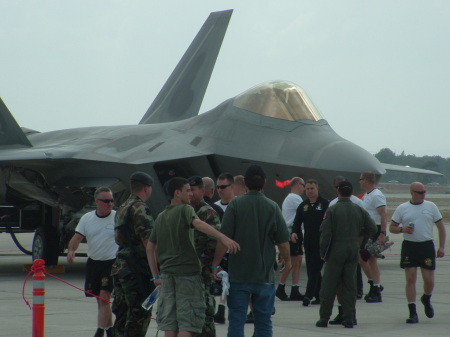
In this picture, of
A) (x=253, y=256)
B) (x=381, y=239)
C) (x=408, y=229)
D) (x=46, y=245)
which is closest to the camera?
(x=253, y=256)

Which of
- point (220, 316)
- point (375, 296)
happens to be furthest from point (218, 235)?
point (375, 296)

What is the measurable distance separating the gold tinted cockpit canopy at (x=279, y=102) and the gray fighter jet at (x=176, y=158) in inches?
0.6

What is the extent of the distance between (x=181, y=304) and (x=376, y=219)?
16.3 feet

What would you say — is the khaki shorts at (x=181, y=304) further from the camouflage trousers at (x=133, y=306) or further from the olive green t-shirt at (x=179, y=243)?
the camouflage trousers at (x=133, y=306)

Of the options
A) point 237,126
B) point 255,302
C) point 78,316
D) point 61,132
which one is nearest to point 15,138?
point 61,132

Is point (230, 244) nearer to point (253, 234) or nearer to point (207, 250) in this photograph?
point (253, 234)

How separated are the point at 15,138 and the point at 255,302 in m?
10.1

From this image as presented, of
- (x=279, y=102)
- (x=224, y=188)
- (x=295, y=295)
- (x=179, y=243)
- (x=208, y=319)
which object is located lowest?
(x=295, y=295)

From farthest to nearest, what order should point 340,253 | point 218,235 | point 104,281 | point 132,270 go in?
1. point 340,253
2. point 104,281
3. point 132,270
4. point 218,235

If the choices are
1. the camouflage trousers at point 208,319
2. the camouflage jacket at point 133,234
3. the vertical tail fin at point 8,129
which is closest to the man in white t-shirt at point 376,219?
the camouflage trousers at point 208,319

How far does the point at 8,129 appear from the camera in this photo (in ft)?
50.8

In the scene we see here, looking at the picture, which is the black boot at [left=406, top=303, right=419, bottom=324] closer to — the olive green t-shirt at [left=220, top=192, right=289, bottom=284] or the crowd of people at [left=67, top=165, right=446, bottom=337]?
the crowd of people at [left=67, top=165, right=446, bottom=337]

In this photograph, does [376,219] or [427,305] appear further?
[376,219]

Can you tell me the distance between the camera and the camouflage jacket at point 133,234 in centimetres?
653
